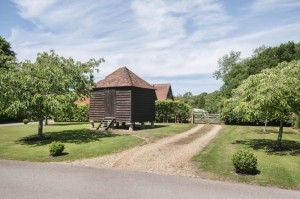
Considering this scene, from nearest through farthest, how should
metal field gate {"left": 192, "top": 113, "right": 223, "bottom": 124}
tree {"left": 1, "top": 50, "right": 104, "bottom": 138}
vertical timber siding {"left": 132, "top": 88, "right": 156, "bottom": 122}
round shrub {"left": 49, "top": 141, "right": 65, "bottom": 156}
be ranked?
round shrub {"left": 49, "top": 141, "right": 65, "bottom": 156} < tree {"left": 1, "top": 50, "right": 104, "bottom": 138} < vertical timber siding {"left": 132, "top": 88, "right": 156, "bottom": 122} < metal field gate {"left": 192, "top": 113, "right": 223, "bottom": 124}

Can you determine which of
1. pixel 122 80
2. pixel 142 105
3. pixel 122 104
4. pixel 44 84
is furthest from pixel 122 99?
pixel 44 84

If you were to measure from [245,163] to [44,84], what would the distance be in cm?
1548

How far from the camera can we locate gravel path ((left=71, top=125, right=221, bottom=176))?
48.0 ft

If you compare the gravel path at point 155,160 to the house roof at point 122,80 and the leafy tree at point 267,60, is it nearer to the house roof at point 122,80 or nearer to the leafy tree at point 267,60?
the house roof at point 122,80

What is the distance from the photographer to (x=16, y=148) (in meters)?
20.2

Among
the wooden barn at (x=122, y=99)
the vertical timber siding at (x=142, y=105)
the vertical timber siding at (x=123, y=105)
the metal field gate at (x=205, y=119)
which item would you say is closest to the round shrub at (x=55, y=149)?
the wooden barn at (x=122, y=99)

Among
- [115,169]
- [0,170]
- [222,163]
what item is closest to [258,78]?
[222,163]

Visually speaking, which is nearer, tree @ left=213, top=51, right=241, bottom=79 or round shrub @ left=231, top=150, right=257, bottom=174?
round shrub @ left=231, top=150, right=257, bottom=174

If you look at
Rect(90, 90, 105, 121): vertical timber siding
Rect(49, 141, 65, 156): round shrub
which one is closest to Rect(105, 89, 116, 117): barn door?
Rect(90, 90, 105, 121): vertical timber siding

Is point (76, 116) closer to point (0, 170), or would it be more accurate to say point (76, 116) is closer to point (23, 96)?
point (23, 96)

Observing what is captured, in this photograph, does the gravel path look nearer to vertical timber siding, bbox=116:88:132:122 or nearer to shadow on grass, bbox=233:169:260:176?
shadow on grass, bbox=233:169:260:176

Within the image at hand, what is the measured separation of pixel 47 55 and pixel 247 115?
656 inches

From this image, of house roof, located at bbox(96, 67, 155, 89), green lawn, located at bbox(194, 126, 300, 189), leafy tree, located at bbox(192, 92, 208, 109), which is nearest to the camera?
green lawn, located at bbox(194, 126, 300, 189)

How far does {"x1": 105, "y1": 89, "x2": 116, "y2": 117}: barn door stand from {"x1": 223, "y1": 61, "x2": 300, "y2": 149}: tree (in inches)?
571
